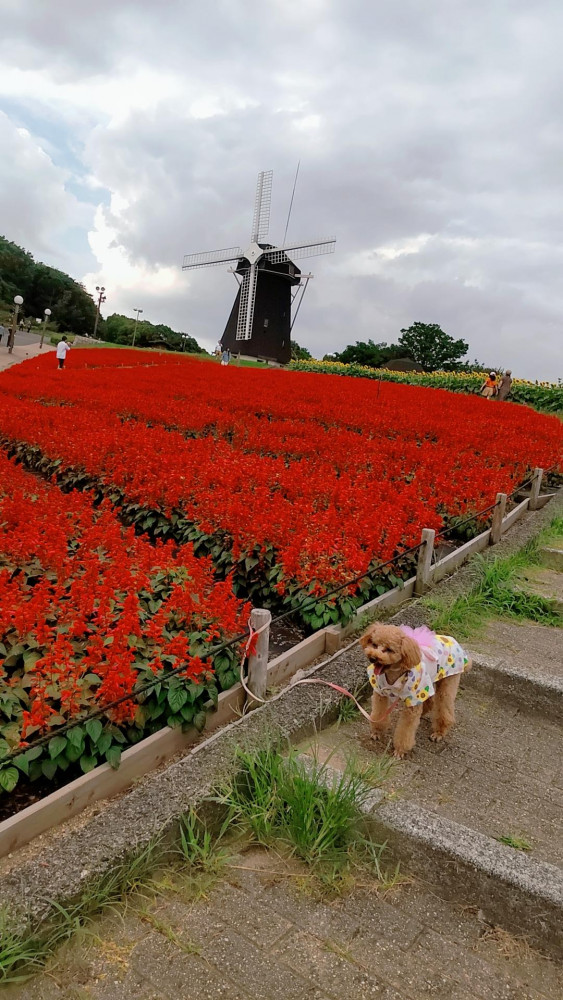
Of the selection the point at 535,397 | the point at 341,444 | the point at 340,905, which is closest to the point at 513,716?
the point at 340,905

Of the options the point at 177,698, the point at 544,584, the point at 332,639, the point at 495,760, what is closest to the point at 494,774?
the point at 495,760

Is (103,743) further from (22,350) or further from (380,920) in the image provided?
(22,350)

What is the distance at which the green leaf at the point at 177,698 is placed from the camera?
3.06m

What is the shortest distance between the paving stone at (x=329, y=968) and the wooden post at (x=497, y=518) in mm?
5085

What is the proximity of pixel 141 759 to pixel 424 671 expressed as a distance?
1424mm

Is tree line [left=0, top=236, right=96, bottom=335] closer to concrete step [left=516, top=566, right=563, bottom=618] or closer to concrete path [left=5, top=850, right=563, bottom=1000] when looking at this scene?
concrete step [left=516, top=566, right=563, bottom=618]

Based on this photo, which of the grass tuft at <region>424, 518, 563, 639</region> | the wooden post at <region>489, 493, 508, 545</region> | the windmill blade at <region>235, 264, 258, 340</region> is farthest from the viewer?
the windmill blade at <region>235, 264, 258, 340</region>

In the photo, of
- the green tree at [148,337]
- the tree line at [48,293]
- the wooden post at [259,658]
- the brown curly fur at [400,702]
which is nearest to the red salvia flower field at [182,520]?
the wooden post at [259,658]

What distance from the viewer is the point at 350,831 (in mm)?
2641

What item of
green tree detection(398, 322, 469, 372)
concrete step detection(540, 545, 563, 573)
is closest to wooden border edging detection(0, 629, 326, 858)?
concrete step detection(540, 545, 563, 573)

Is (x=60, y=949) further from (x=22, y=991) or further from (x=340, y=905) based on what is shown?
(x=340, y=905)

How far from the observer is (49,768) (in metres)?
2.74

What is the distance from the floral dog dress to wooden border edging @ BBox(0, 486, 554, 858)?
2.69 feet

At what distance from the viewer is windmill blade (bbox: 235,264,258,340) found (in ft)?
127
